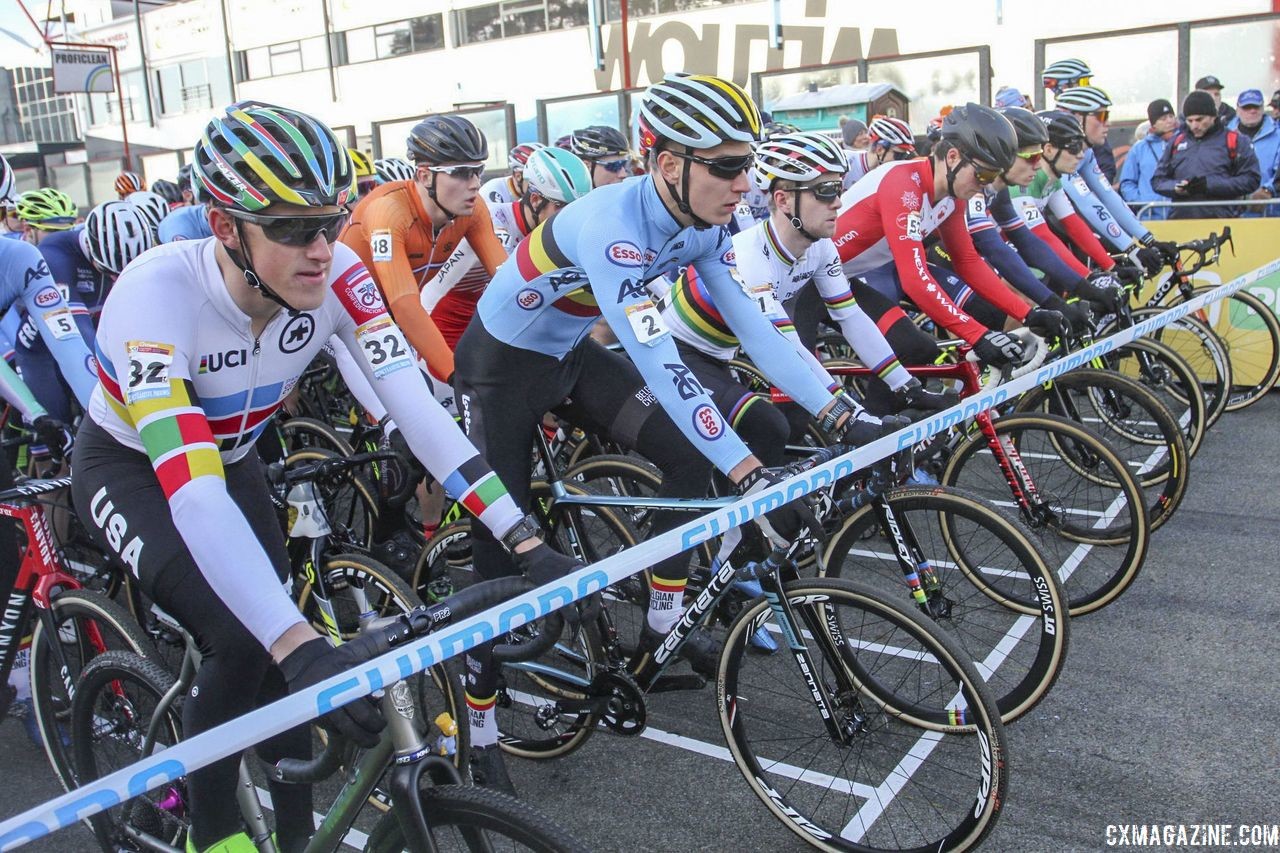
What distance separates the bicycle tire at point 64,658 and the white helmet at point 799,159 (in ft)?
10.4

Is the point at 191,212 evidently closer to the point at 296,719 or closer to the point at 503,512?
the point at 503,512

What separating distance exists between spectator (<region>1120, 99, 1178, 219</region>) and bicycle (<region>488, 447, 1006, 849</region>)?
816cm

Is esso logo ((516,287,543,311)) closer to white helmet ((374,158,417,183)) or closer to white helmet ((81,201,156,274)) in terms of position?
white helmet ((81,201,156,274))

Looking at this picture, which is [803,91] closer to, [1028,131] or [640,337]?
[1028,131]

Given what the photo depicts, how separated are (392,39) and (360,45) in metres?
1.38

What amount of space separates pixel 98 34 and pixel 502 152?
31941 millimetres

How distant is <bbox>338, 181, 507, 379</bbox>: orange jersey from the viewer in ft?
14.8

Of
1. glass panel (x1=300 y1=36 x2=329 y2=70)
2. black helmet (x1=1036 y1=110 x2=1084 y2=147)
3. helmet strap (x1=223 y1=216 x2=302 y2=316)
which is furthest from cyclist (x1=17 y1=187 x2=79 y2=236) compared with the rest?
glass panel (x1=300 y1=36 x2=329 y2=70)

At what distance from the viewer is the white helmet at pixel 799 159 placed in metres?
4.52

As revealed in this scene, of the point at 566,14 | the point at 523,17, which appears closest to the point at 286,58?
the point at 523,17

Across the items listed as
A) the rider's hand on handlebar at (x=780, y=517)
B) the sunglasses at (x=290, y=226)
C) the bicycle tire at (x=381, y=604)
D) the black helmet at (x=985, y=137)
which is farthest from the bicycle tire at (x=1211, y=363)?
the sunglasses at (x=290, y=226)

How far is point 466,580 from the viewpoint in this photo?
5.47 m

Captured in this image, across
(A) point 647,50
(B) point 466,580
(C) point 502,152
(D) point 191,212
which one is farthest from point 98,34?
(B) point 466,580

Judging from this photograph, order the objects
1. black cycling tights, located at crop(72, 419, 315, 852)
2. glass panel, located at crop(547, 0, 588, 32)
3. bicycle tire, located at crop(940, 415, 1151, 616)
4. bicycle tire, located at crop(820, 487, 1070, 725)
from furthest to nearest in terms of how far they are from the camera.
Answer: glass panel, located at crop(547, 0, 588, 32), bicycle tire, located at crop(940, 415, 1151, 616), bicycle tire, located at crop(820, 487, 1070, 725), black cycling tights, located at crop(72, 419, 315, 852)
